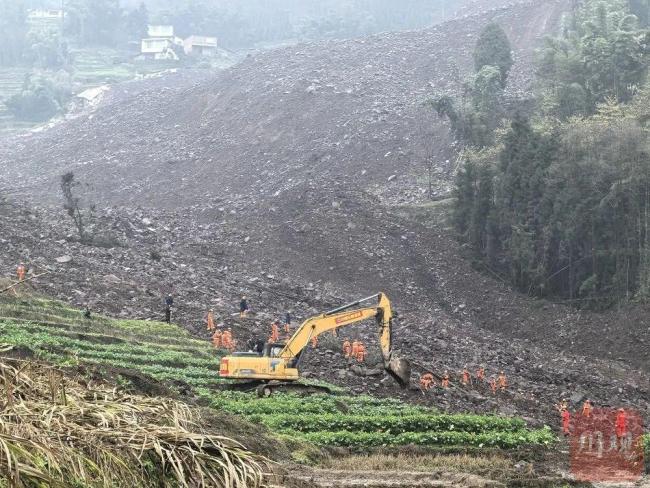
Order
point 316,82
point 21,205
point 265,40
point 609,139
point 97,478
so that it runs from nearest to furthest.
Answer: point 97,478 → point 609,139 → point 21,205 → point 316,82 → point 265,40

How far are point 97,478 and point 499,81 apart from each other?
40.9m

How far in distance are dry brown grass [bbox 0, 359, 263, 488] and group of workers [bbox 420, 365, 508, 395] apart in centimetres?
1578

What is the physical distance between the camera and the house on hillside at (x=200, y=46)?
8362 cm

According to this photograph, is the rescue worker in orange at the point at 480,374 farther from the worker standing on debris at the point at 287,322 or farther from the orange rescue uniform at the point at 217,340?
the orange rescue uniform at the point at 217,340

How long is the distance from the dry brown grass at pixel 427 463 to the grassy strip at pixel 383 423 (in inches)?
58.9

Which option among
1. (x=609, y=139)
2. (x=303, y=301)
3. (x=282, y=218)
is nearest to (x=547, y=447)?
(x=303, y=301)

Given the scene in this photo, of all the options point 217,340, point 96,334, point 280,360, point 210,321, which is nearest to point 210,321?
point 210,321

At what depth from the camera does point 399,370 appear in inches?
767

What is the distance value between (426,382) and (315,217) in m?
17.5

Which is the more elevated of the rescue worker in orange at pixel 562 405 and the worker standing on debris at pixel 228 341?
the worker standing on debris at pixel 228 341

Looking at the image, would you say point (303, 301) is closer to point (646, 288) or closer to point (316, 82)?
point (646, 288)

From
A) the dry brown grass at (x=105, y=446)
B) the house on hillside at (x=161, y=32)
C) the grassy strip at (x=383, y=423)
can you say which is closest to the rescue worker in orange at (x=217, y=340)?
the grassy strip at (x=383, y=423)

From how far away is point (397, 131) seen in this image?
47.9 metres

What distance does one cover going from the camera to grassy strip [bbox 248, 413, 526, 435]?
1600 cm
